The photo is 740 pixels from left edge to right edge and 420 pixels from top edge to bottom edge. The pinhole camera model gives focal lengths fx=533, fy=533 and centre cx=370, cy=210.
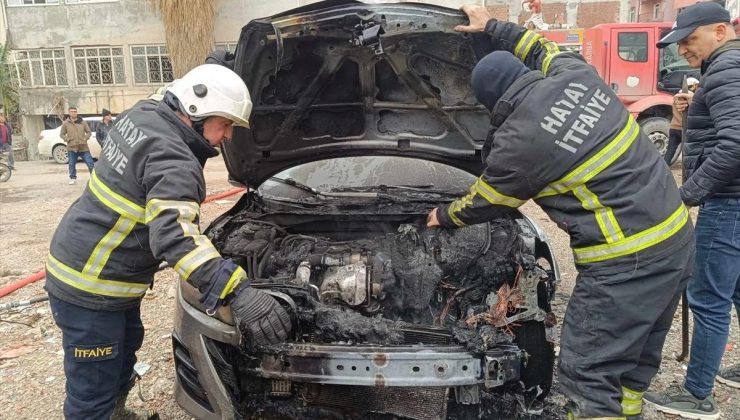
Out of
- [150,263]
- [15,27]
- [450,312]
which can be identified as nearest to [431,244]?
[450,312]

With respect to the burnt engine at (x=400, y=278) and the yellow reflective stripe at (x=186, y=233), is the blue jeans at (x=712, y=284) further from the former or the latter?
the yellow reflective stripe at (x=186, y=233)

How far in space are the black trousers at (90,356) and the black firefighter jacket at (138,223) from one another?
2.7 inches

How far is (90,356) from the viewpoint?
229 centimetres

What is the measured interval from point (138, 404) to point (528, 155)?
256cm

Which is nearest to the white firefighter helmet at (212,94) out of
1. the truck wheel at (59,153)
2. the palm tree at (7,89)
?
the truck wheel at (59,153)

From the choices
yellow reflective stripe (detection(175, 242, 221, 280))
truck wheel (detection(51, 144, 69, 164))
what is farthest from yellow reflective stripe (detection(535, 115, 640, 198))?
truck wheel (detection(51, 144, 69, 164))

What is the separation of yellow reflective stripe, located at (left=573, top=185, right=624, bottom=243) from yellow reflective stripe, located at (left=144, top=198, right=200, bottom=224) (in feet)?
4.89

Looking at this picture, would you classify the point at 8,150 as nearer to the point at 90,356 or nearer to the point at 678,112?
the point at 90,356

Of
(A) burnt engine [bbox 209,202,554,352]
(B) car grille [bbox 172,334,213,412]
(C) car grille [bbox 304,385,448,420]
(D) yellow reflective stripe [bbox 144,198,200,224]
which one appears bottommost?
(C) car grille [bbox 304,385,448,420]

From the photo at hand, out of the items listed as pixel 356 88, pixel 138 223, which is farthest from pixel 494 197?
pixel 356 88

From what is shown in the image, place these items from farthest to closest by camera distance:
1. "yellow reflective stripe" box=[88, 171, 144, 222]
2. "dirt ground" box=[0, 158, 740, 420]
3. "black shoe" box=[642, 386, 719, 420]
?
"dirt ground" box=[0, 158, 740, 420] < "black shoe" box=[642, 386, 719, 420] < "yellow reflective stripe" box=[88, 171, 144, 222]

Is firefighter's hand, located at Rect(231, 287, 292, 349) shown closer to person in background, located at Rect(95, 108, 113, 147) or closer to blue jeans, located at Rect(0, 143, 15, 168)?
person in background, located at Rect(95, 108, 113, 147)

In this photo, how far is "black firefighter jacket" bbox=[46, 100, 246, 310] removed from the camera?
197 cm

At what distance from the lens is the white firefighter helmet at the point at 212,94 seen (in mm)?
2293
